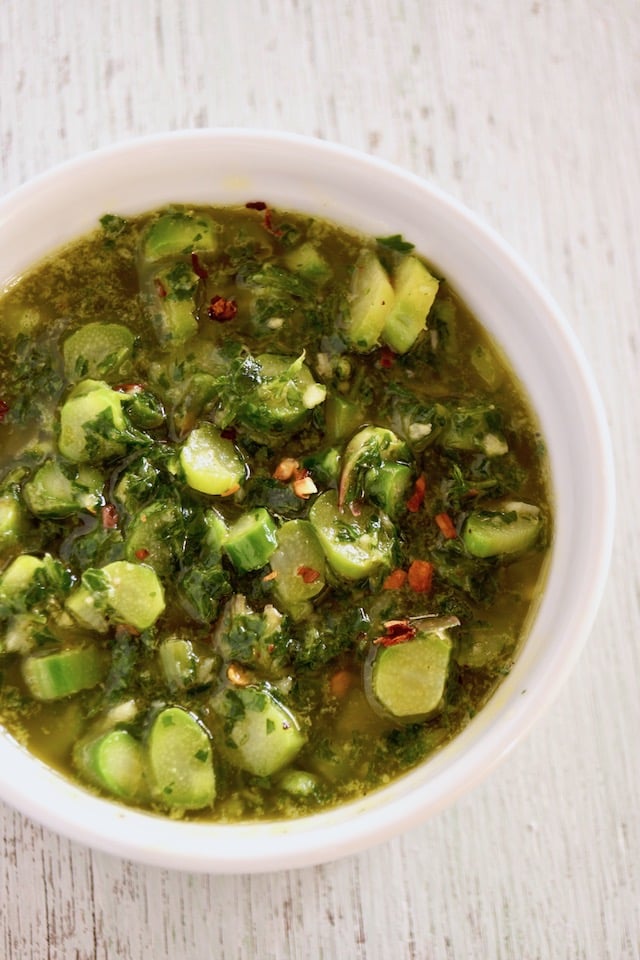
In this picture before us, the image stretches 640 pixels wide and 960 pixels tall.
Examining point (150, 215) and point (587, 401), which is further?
point (150, 215)

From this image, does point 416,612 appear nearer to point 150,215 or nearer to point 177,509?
point 177,509

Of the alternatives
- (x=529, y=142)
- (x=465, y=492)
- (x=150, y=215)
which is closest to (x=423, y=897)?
(x=465, y=492)

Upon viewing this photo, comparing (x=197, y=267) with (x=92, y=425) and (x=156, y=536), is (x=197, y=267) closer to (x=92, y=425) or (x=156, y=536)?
(x=92, y=425)

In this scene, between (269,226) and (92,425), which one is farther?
(269,226)

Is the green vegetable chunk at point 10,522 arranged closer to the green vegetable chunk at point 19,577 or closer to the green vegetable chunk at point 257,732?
the green vegetable chunk at point 19,577

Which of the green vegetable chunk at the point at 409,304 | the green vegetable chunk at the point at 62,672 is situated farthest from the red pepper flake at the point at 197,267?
the green vegetable chunk at the point at 62,672

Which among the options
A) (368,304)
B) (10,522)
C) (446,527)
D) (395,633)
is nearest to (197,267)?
(368,304)
